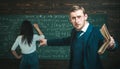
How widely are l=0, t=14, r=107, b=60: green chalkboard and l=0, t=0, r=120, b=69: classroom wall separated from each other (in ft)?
0.11

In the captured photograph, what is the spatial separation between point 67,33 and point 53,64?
0.77m

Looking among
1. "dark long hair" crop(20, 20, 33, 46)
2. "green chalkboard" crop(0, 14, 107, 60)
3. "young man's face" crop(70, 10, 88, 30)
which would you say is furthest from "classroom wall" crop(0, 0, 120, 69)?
"young man's face" crop(70, 10, 88, 30)

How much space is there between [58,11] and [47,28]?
1.50 ft

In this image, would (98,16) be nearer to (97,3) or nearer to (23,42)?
(97,3)

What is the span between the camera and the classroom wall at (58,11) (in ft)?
19.0

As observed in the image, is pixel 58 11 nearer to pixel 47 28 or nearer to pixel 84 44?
pixel 47 28

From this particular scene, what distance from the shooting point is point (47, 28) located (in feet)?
19.8

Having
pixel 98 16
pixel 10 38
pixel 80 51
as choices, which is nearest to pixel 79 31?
pixel 80 51

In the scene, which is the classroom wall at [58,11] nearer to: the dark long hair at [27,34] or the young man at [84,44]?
the dark long hair at [27,34]

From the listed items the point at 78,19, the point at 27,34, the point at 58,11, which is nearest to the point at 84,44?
the point at 78,19

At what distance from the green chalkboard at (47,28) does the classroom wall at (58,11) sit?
0.03 meters

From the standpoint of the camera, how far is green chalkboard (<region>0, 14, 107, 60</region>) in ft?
19.5

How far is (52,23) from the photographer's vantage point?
6.01 m

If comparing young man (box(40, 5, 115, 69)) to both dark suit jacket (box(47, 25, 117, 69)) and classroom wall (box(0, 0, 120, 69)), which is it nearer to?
dark suit jacket (box(47, 25, 117, 69))
